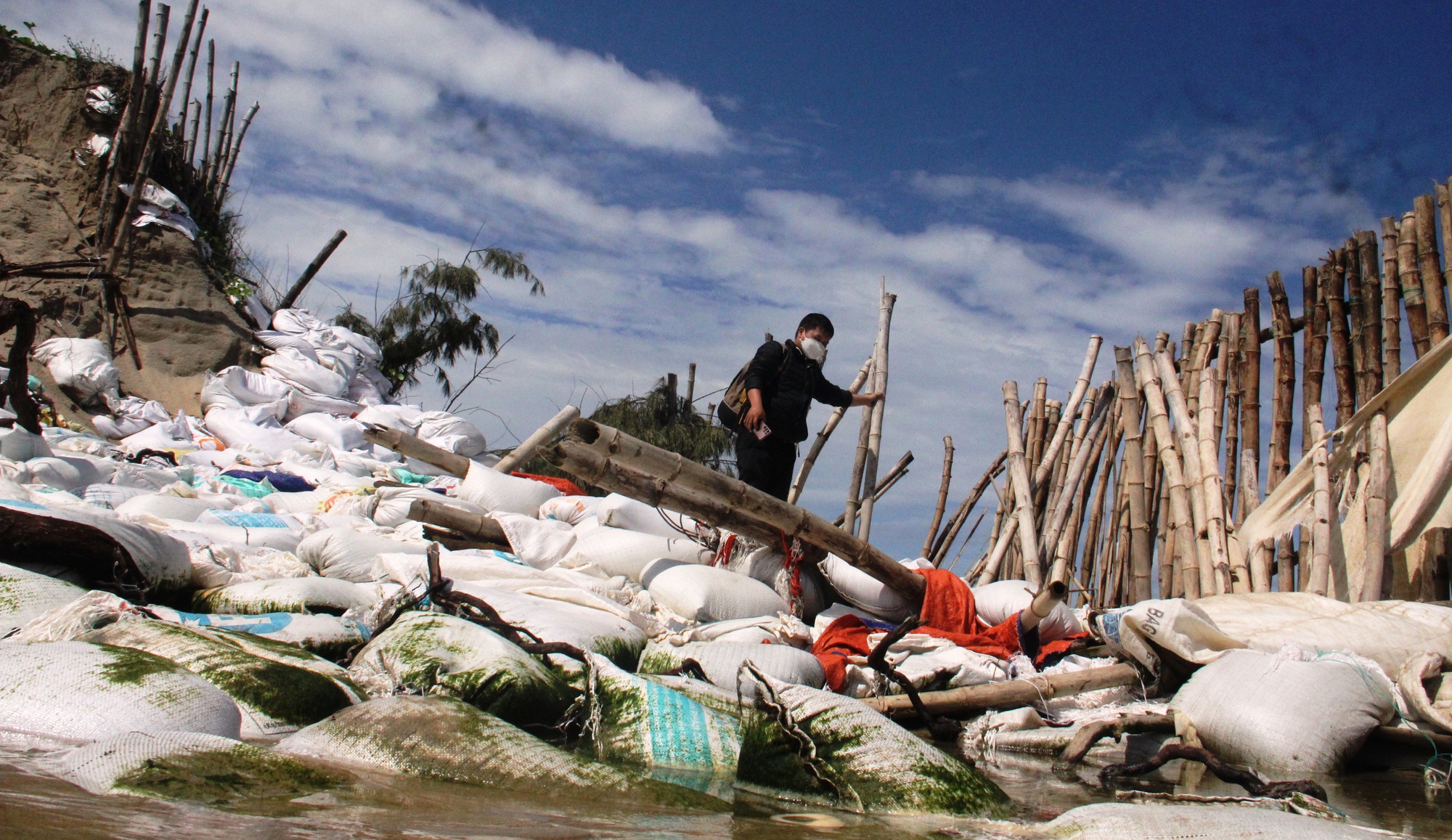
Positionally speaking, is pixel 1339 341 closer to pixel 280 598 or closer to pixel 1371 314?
pixel 1371 314

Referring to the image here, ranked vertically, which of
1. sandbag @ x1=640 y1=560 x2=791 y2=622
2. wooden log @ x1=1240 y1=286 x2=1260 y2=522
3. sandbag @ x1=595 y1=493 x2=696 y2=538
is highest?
wooden log @ x1=1240 y1=286 x2=1260 y2=522

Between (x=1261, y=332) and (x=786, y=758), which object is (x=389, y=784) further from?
(x=1261, y=332)

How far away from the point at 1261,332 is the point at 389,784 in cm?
447

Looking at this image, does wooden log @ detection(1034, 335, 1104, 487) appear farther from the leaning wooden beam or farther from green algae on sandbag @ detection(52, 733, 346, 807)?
green algae on sandbag @ detection(52, 733, 346, 807)

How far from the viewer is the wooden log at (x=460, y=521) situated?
4.18m

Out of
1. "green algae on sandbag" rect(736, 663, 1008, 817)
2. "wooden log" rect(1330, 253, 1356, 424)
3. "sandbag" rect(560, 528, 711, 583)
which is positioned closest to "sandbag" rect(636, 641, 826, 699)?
"green algae on sandbag" rect(736, 663, 1008, 817)

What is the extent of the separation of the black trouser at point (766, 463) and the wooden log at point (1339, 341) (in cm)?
226

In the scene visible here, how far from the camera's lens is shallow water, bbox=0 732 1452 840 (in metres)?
1.11

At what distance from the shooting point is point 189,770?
1.34m

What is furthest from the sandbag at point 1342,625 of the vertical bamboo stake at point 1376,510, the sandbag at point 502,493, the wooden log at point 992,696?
the sandbag at point 502,493

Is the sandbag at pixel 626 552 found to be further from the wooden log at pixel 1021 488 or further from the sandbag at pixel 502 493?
the wooden log at pixel 1021 488

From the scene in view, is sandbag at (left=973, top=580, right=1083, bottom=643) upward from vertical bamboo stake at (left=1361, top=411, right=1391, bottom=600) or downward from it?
downward

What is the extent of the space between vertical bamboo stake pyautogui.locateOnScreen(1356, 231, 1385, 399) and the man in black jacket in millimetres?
2332

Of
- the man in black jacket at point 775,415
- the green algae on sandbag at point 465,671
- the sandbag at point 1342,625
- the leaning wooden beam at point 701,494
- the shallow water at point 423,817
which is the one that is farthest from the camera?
the man in black jacket at point 775,415
